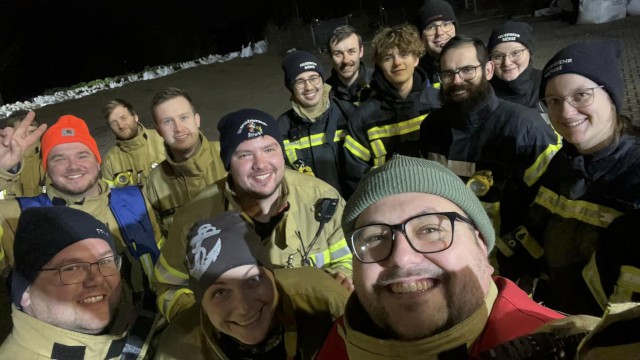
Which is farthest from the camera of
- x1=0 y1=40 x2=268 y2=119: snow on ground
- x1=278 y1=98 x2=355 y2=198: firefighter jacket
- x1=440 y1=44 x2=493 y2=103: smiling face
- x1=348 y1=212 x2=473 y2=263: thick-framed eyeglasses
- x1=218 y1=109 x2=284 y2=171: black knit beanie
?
x1=0 y1=40 x2=268 y2=119: snow on ground

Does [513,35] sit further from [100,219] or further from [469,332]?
[100,219]

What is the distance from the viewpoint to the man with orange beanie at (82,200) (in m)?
3.14

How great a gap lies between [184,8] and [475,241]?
1237 inches

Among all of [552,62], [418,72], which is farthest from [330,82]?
[552,62]

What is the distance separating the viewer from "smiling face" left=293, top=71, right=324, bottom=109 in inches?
163

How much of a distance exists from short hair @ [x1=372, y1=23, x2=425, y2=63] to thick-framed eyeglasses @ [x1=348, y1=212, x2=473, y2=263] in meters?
2.50

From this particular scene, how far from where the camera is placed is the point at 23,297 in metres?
2.16

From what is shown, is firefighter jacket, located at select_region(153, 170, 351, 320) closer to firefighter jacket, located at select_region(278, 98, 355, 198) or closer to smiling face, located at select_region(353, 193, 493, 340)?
smiling face, located at select_region(353, 193, 493, 340)

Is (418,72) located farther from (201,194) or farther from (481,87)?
(201,194)

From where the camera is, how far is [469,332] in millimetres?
1288

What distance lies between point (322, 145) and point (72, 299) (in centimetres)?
259

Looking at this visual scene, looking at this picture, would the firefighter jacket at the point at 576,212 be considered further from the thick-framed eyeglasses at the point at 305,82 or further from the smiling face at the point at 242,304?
the thick-framed eyeglasses at the point at 305,82

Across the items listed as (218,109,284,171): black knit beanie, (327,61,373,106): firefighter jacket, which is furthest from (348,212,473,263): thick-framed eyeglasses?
(327,61,373,106): firefighter jacket

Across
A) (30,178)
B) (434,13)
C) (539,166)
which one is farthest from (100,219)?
(434,13)
